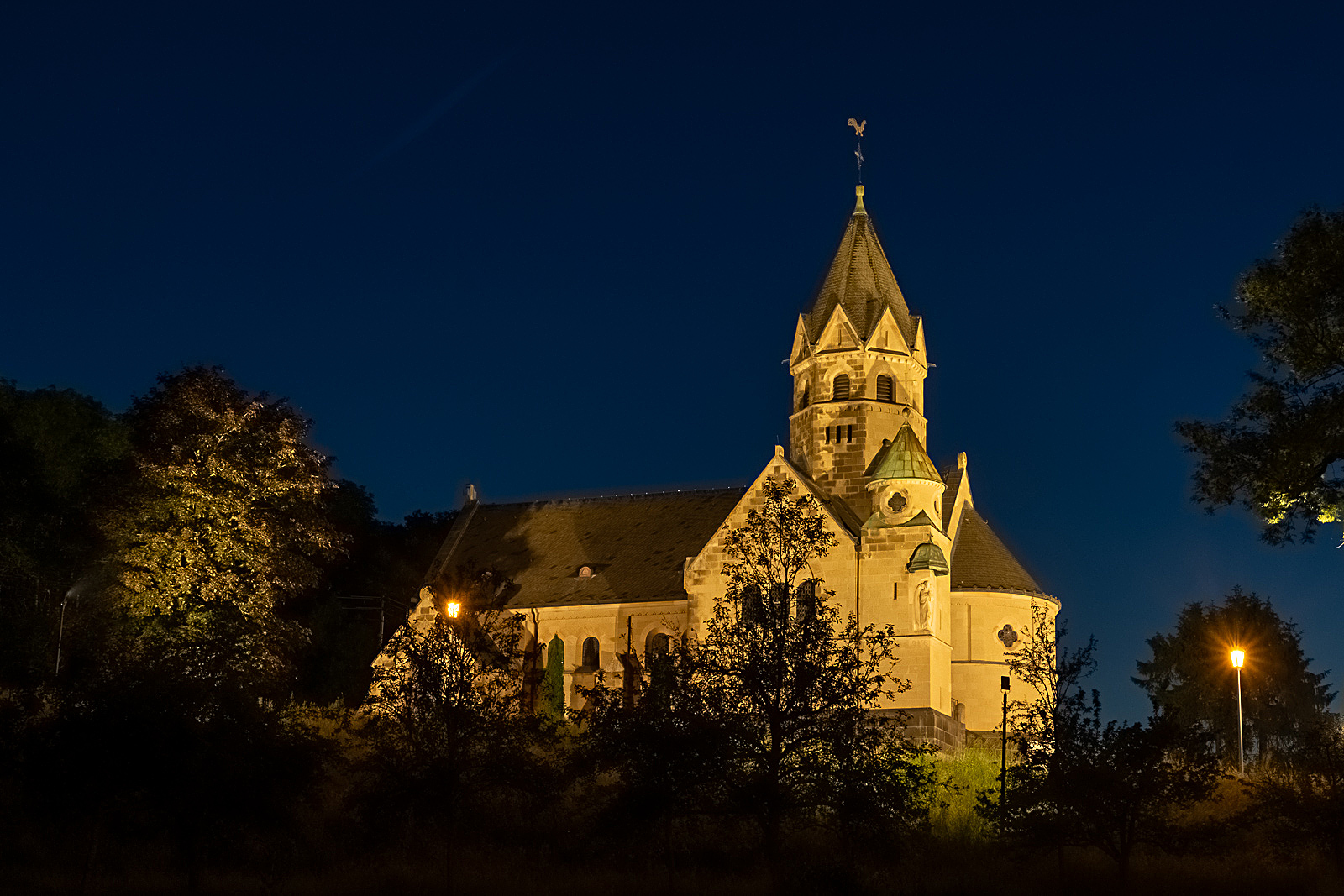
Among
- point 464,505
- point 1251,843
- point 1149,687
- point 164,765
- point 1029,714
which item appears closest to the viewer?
point 164,765

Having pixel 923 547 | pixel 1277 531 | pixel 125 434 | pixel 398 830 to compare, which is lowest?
pixel 398 830

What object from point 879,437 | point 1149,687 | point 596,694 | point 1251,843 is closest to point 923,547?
point 879,437

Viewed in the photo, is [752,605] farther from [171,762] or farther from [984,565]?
[984,565]

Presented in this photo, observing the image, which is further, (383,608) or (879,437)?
(383,608)

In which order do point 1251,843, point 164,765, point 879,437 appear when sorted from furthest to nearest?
point 879,437 < point 1251,843 < point 164,765

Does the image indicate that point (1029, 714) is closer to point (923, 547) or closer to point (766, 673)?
point (766, 673)

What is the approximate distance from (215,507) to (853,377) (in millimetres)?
24861

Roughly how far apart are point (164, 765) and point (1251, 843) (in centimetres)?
2336

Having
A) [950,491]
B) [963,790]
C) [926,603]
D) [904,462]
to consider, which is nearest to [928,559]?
[926,603]

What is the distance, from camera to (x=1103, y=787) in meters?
32.1

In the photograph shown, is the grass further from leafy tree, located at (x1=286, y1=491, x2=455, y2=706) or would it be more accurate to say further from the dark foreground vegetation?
leafy tree, located at (x1=286, y1=491, x2=455, y2=706)

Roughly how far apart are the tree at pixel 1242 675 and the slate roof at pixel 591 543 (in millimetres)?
23238

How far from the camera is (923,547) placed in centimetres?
5734

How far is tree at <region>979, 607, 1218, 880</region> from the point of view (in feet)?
105
